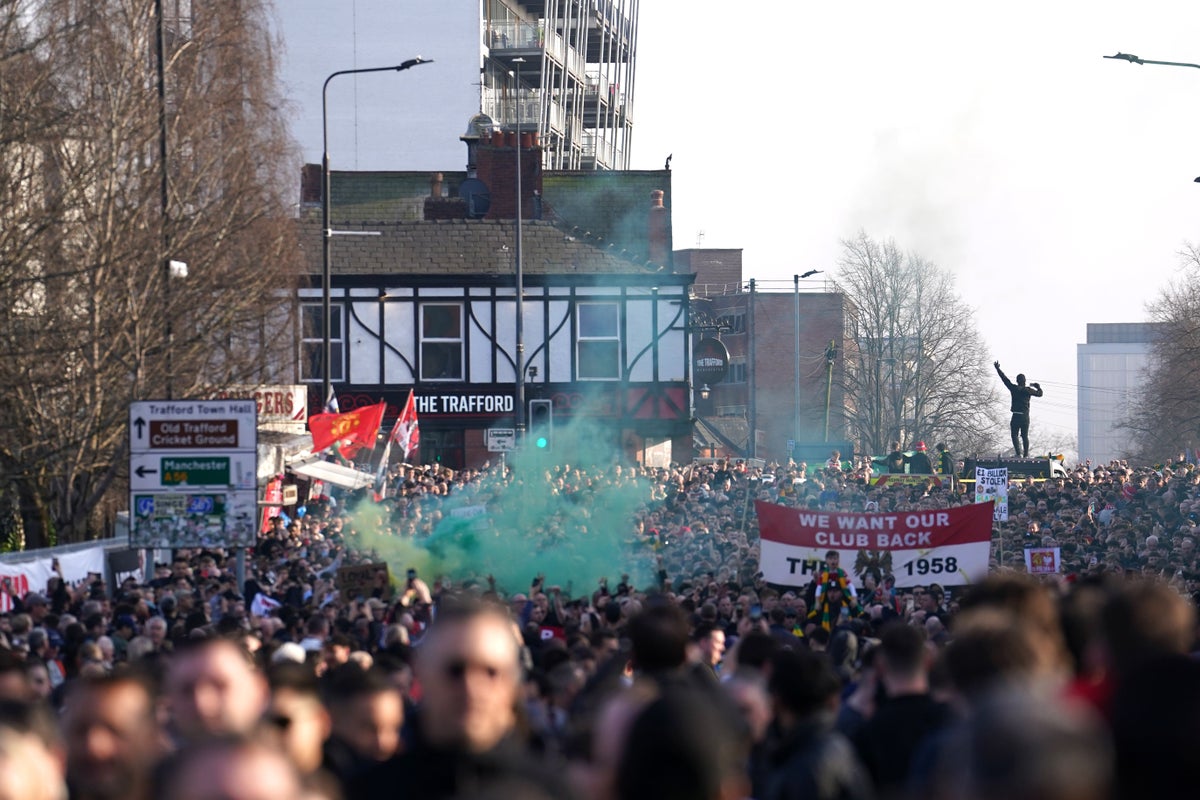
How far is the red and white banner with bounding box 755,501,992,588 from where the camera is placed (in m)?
17.8

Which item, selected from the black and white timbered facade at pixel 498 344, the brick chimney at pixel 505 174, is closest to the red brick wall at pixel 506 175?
the brick chimney at pixel 505 174

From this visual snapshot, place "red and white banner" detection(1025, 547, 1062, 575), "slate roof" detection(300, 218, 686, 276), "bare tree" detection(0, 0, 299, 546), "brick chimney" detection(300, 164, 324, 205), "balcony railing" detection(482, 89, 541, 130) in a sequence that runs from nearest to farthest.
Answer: "red and white banner" detection(1025, 547, 1062, 575) → "bare tree" detection(0, 0, 299, 546) → "slate roof" detection(300, 218, 686, 276) → "brick chimney" detection(300, 164, 324, 205) → "balcony railing" detection(482, 89, 541, 130)

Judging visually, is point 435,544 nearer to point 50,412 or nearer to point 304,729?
point 50,412

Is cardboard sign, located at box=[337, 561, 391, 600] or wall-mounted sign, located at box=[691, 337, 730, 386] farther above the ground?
wall-mounted sign, located at box=[691, 337, 730, 386]

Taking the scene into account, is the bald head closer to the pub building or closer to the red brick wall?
the pub building

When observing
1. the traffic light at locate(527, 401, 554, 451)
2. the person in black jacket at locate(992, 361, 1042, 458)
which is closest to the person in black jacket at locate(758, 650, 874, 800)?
the traffic light at locate(527, 401, 554, 451)

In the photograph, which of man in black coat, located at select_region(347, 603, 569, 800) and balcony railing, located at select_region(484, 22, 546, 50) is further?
balcony railing, located at select_region(484, 22, 546, 50)

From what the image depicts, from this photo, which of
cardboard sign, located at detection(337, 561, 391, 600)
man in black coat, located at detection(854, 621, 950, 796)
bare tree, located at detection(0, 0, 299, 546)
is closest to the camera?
man in black coat, located at detection(854, 621, 950, 796)

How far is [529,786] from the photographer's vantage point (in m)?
3.51

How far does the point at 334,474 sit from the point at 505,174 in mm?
22796

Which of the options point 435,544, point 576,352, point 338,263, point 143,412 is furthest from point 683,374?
point 143,412

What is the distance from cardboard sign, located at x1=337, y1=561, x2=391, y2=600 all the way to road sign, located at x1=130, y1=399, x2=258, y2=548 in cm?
104

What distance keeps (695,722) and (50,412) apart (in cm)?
2279

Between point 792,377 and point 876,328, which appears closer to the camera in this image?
point 876,328
